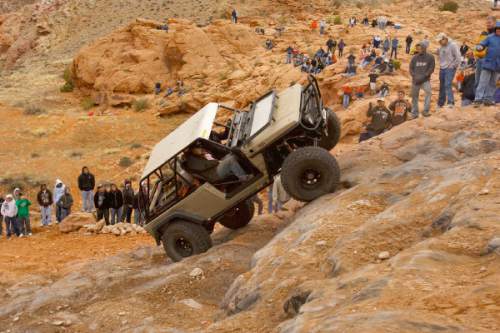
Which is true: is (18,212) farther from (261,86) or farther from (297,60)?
(297,60)

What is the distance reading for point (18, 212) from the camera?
47.3ft

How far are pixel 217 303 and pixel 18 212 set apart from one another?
9.16 m

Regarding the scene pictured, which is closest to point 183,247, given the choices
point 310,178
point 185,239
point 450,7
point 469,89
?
point 185,239

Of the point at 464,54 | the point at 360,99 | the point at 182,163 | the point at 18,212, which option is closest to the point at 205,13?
the point at 464,54

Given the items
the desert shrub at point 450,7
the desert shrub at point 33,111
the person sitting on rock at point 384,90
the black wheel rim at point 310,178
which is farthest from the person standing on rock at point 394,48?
the desert shrub at point 450,7

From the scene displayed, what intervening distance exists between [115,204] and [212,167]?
673cm

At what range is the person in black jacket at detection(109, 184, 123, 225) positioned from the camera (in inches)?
564

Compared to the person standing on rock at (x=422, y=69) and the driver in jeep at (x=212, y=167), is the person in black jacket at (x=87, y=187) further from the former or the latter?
the person standing on rock at (x=422, y=69)

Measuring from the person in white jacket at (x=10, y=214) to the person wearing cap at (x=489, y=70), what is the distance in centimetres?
1068

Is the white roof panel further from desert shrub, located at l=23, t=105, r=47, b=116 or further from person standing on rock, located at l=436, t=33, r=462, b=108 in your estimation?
desert shrub, located at l=23, t=105, r=47, b=116

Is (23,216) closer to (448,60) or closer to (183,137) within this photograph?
(183,137)

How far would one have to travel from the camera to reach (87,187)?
15719mm

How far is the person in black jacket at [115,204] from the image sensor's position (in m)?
14.3

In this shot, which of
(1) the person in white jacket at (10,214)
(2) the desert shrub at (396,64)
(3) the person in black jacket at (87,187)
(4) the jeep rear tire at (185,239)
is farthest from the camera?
(2) the desert shrub at (396,64)
